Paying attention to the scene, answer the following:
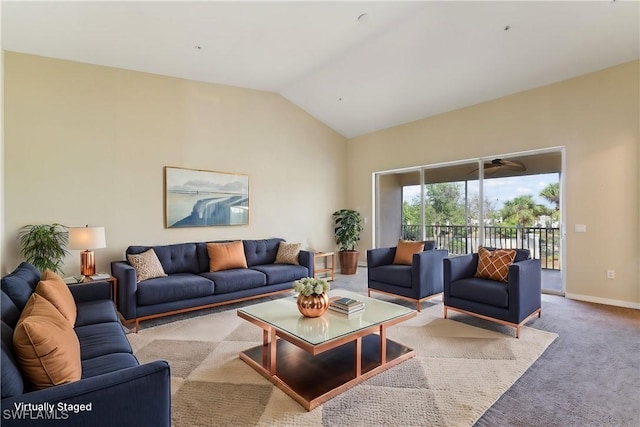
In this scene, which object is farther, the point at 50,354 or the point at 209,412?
the point at 209,412

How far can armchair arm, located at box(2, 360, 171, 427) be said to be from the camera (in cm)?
122

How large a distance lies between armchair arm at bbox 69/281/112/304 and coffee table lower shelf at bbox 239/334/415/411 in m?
1.51

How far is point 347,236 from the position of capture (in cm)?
675

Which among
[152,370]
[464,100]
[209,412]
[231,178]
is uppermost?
[464,100]

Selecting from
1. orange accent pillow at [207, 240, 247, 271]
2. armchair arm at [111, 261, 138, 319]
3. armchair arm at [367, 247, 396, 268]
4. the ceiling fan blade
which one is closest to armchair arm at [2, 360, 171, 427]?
armchair arm at [111, 261, 138, 319]

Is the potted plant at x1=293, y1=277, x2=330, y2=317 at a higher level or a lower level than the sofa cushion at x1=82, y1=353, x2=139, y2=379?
higher

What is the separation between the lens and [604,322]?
3.58m

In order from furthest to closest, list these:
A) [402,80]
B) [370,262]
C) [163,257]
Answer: [402,80], [370,262], [163,257]

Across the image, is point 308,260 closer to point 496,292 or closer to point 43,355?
point 496,292

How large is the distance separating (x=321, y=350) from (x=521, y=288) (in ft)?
7.33

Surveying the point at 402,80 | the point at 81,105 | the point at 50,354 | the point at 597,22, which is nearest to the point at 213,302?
the point at 50,354

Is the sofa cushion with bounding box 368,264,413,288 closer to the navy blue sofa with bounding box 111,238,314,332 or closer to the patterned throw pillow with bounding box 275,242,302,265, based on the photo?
the navy blue sofa with bounding box 111,238,314,332

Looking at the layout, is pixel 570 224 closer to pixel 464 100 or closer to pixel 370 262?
pixel 464 100

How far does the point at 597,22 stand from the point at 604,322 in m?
3.29
